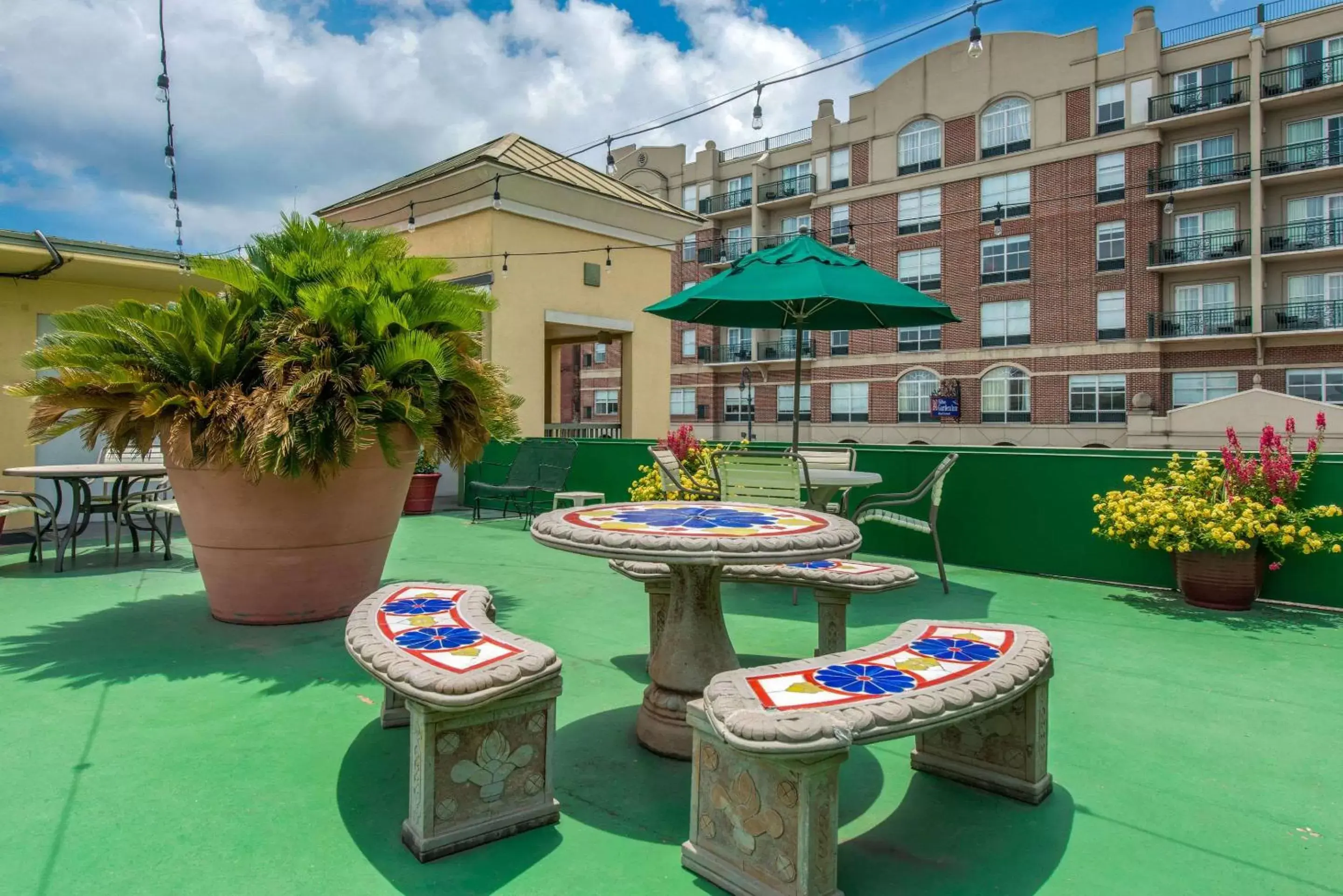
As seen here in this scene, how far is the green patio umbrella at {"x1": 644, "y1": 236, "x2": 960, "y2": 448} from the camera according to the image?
545 centimetres

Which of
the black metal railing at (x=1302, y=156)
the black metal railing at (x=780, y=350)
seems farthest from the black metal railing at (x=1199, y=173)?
the black metal railing at (x=780, y=350)

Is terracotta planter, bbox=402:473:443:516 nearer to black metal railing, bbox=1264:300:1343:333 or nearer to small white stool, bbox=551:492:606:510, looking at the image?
small white stool, bbox=551:492:606:510

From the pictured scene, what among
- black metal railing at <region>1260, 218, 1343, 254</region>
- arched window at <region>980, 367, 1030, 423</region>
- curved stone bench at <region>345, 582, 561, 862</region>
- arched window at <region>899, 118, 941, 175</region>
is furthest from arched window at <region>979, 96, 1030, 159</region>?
curved stone bench at <region>345, 582, 561, 862</region>

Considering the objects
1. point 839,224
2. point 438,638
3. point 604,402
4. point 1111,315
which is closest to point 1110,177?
point 1111,315

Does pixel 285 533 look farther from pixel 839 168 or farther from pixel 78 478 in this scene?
pixel 839 168

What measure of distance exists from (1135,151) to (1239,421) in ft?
41.3

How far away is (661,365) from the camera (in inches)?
611

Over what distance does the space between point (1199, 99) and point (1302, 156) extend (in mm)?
4178

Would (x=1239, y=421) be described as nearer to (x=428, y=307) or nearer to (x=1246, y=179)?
(x=1246, y=179)

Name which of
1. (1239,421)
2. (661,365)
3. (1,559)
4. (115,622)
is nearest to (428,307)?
(115,622)

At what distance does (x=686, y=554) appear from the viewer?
8.66ft

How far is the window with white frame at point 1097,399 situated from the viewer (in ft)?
104

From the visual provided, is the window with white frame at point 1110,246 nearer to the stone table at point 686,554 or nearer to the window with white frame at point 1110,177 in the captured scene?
the window with white frame at point 1110,177

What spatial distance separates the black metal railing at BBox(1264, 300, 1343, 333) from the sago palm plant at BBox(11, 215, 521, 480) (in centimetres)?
3379
